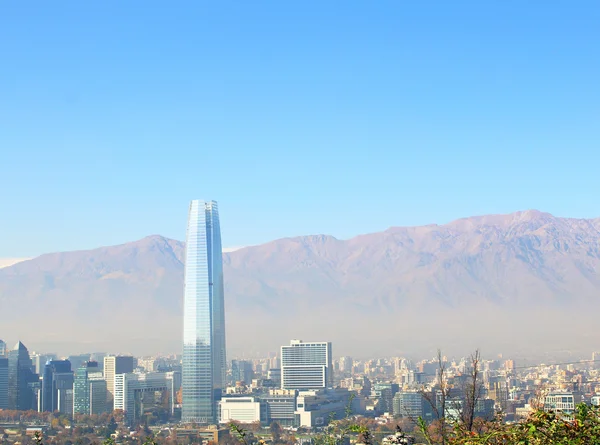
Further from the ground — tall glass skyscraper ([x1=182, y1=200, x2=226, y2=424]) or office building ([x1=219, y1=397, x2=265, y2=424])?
tall glass skyscraper ([x1=182, y1=200, x2=226, y2=424])

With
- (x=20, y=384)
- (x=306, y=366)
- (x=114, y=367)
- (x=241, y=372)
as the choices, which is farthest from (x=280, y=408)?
(x=241, y=372)

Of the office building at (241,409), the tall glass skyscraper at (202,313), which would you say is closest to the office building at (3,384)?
the tall glass skyscraper at (202,313)

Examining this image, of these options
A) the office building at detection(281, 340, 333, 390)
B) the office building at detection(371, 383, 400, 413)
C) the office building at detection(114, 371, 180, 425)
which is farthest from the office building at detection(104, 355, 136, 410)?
the office building at detection(371, 383, 400, 413)

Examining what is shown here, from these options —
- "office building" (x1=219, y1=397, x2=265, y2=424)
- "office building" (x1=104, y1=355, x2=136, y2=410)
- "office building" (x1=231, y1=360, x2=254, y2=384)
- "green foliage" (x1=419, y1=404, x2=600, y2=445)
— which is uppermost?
"green foliage" (x1=419, y1=404, x2=600, y2=445)

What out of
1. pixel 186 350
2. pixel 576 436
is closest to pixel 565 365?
pixel 186 350

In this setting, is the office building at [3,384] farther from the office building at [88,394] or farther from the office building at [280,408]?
the office building at [280,408]

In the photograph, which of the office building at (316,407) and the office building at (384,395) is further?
the office building at (384,395)

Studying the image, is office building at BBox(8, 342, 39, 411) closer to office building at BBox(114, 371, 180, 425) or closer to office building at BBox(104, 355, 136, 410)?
office building at BBox(104, 355, 136, 410)

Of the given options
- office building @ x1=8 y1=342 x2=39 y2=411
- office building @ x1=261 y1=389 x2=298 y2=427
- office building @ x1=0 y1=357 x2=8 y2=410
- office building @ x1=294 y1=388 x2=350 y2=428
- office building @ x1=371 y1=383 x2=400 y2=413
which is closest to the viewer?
office building @ x1=294 y1=388 x2=350 y2=428
